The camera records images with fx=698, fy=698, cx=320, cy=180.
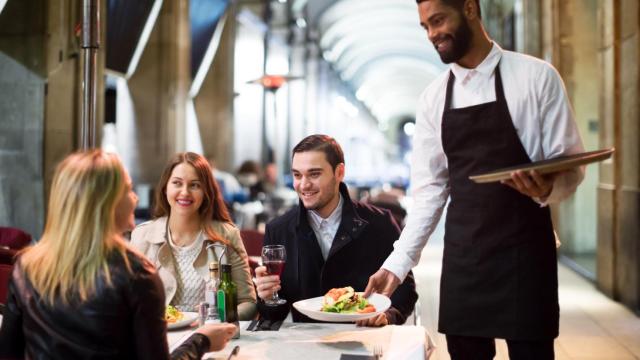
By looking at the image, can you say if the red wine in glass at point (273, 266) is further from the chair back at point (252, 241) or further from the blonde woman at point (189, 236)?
the chair back at point (252, 241)

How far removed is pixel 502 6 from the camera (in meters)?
14.9

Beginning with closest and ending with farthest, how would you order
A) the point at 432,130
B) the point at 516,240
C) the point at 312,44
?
the point at 516,240
the point at 432,130
the point at 312,44

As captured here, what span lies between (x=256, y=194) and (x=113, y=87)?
3.00 metres

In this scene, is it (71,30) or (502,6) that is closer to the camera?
(71,30)

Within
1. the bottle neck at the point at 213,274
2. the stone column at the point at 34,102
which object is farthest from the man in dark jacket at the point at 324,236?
the stone column at the point at 34,102

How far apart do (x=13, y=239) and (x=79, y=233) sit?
2920mm

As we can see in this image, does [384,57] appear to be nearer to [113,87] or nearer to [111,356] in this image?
[113,87]

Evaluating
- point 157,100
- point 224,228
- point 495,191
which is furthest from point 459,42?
point 157,100

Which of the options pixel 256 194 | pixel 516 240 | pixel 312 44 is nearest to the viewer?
pixel 516 240

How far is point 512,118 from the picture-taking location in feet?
6.45

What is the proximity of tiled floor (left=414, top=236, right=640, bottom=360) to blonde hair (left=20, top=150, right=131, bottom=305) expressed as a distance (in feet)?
10.9

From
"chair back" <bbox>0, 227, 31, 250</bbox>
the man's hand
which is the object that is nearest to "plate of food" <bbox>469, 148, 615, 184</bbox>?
the man's hand

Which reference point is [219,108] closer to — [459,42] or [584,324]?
[584,324]

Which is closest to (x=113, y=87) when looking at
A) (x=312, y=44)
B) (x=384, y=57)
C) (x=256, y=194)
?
(x=256, y=194)
